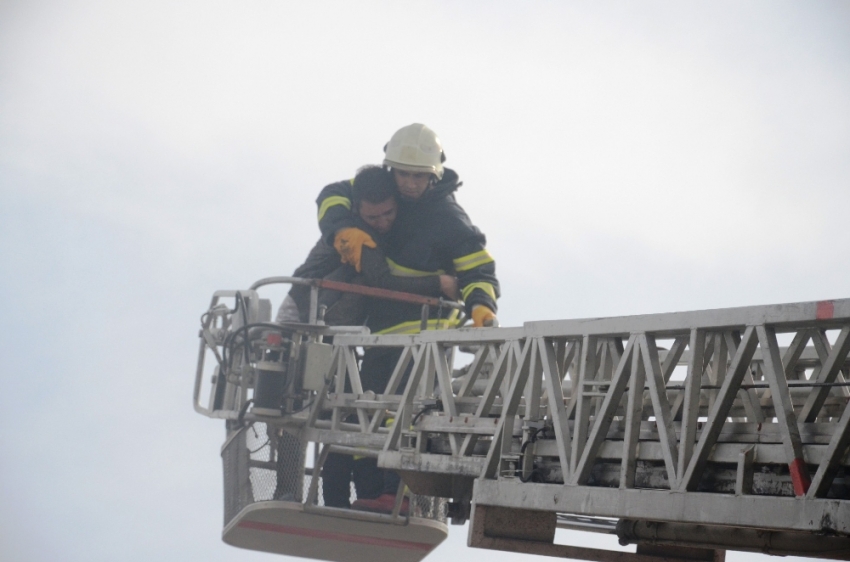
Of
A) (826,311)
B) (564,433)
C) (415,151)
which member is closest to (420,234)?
(415,151)

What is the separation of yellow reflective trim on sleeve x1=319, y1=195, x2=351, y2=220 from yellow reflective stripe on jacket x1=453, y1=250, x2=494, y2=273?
3.24 feet

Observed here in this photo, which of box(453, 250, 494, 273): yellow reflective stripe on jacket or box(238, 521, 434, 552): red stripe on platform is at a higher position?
box(453, 250, 494, 273): yellow reflective stripe on jacket

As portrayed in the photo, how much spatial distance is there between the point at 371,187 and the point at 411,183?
38cm

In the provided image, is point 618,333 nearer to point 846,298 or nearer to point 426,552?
point 846,298

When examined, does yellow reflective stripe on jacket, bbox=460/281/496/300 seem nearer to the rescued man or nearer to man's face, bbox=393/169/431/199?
the rescued man

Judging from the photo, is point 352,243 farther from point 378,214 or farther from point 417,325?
point 417,325

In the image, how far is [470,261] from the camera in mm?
10961

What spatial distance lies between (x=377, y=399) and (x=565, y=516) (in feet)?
Result: 5.76

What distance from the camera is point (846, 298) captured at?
5867mm

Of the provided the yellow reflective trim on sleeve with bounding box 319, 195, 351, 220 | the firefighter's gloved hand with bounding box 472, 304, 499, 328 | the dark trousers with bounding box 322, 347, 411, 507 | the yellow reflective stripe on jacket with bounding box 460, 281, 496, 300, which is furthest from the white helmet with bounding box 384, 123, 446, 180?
the dark trousers with bounding box 322, 347, 411, 507

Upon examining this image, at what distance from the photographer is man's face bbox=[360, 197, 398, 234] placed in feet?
36.7

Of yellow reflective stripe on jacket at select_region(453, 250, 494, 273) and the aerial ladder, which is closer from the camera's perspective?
the aerial ladder

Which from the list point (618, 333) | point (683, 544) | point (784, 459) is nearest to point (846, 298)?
point (784, 459)

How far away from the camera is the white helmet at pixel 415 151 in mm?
11430
